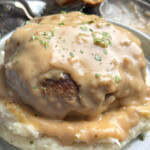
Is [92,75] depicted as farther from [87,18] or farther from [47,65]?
[87,18]

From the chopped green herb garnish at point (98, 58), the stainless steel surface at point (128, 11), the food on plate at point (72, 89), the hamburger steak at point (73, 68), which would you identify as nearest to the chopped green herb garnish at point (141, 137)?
the food on plate at point (72, 89)

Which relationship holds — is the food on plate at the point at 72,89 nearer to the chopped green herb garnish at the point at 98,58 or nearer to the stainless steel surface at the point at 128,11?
the chopped green herb garnish at the point at 98,58

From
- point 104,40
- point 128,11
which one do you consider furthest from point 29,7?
point 104,40

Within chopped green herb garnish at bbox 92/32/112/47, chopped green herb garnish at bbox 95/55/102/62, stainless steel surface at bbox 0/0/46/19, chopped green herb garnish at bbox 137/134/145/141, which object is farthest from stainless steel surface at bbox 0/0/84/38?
A: chopped green herb garnish at bbox 137/134/145/141

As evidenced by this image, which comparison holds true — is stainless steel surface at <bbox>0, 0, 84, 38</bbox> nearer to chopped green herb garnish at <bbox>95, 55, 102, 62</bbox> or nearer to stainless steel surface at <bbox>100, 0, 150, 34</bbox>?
stainless steel surface at <bbox>100, 0, 150, 34</bbox>

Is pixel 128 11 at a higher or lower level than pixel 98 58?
lower

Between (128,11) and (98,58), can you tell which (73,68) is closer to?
(98,58)

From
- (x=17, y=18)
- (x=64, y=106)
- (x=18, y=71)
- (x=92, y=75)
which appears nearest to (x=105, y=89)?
(x=92, y=75)

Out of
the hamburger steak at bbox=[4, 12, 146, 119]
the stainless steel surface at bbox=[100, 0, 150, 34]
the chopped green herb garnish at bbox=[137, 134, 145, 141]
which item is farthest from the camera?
the stainless steel surface at bbox=[100, 0, 150, 34]
